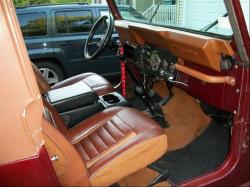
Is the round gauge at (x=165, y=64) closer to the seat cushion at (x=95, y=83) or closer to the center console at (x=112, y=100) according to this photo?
the center console at (x=112, y=100)

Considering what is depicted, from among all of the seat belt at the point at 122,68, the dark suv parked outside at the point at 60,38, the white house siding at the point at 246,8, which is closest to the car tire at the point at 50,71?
the dark suv parked outside at the point at 60,38

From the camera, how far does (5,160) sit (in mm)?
1134

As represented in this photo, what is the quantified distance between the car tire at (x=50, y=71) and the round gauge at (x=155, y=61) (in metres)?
2.73

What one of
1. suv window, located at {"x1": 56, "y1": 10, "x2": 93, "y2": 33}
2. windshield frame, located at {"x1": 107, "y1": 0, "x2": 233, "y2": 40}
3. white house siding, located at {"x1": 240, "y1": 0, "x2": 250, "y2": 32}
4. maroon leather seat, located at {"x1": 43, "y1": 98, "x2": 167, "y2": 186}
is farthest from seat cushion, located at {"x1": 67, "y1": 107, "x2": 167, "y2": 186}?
suv window, located at {"x1": 56, "y1": 10, "x2": 93, "y2": 33}

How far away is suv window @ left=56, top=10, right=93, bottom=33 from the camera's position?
15.4 feet

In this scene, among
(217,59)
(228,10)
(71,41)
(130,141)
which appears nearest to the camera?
(228,10)

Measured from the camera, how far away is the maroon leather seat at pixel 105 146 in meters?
1.41

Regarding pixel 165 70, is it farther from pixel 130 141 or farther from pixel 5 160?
pixel 5 160

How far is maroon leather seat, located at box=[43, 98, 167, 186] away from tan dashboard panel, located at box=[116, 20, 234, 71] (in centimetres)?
44

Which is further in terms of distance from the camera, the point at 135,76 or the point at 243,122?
the point at 135,76

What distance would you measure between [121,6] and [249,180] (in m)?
1.77

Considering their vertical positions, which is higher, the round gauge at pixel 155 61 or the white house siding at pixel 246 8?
the white house siding at pixel 246 8

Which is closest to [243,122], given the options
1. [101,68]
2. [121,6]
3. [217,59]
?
[217,59]

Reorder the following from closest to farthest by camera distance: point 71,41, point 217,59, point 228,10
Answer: point 228,10
point 217,59
point 71,41
